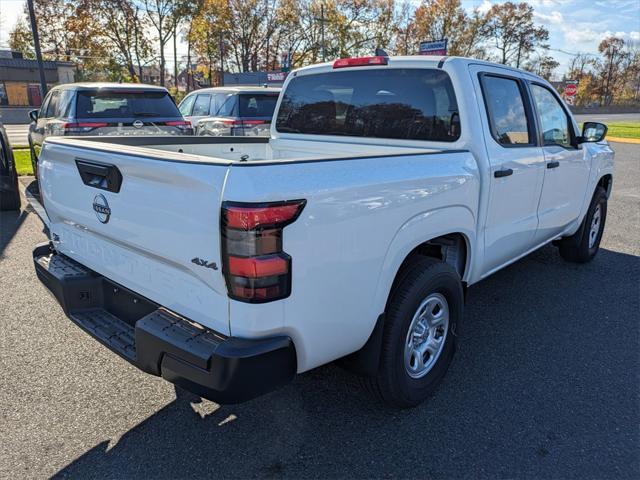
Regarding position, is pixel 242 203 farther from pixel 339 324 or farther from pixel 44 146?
pixel 44 146

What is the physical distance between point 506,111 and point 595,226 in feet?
9.09

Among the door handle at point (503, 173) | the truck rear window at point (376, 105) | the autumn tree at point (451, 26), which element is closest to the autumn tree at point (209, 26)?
the autumn tree at point (451, 26)

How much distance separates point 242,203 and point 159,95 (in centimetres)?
798

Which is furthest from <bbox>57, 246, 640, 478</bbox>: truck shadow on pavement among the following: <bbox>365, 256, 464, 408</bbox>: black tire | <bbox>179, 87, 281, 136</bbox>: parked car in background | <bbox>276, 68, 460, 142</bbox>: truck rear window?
<bbox>179, 87, 281, 136</bbox>: parked car in background

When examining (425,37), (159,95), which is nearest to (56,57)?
(425,37)

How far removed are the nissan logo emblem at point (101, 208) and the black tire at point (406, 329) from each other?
4.90ft

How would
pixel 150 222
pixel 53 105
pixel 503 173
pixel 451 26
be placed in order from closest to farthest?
pixel 150 222 → pixel 503 173 → pixel 53 105 → pixel 451 26

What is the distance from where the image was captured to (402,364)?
2.63 metres

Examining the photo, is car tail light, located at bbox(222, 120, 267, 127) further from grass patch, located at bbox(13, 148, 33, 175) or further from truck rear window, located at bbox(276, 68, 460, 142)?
truck rear window, located at bbox(276, 68, 460, 142)

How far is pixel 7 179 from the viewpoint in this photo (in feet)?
23.5

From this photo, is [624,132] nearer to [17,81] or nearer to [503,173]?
[503,173]

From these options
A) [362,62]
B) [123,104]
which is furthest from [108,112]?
[362,62]

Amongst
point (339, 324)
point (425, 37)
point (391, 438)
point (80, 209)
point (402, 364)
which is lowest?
point (391, 438)

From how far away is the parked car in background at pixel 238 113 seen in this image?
34.7 feet
